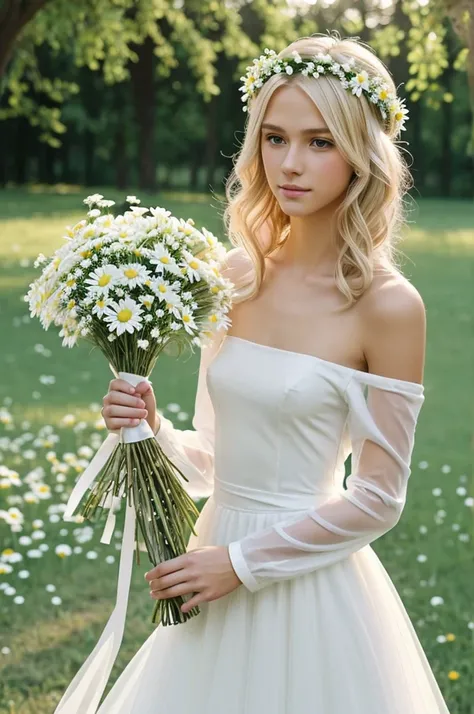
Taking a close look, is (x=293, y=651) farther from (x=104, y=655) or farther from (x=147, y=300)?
(x=147, y=300)

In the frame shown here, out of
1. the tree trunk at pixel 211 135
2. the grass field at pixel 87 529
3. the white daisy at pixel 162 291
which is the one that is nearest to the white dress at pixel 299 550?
the white daisy at pixel 162 291

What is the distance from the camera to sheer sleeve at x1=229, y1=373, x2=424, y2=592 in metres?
2.93

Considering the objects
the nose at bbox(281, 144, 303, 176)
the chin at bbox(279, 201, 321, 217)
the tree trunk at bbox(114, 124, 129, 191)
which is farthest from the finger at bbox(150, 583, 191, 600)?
the tree trunk at bbox(114, 124, 129, 191)

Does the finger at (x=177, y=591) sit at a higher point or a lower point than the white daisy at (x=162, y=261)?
lower

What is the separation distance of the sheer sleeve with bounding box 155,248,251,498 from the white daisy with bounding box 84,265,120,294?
0.55 metres

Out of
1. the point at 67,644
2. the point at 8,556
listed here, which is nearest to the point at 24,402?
the point at 8,556

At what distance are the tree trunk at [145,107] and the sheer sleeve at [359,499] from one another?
128 ft

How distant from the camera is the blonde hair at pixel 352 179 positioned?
2922mm

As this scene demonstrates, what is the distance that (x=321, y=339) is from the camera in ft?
9.91

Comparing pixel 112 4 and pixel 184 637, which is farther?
pixel 112 4

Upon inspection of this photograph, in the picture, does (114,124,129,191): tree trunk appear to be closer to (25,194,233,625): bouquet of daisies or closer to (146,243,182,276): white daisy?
(25,194,233,625): bouquet of daisies

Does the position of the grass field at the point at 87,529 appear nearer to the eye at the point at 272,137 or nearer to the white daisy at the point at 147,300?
the eye at the point at 272,137

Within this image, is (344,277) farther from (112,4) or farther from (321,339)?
(112,4)

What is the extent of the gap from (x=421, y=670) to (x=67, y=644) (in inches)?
104
